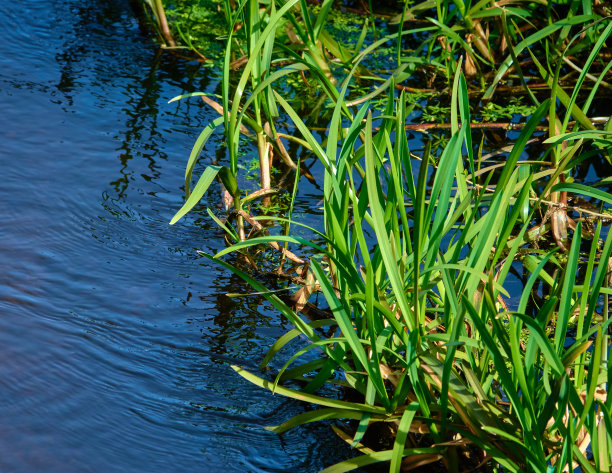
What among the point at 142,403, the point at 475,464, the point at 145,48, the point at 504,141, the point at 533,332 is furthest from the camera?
the point at 145,48

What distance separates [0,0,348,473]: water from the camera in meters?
1.65

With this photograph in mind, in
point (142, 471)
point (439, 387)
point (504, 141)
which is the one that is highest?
point (504, 141)

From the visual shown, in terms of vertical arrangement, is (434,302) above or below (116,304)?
above

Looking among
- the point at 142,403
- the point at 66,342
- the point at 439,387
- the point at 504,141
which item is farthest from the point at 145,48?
the point at 439,387

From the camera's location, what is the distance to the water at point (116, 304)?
1651 millimetres

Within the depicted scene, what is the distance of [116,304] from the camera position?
209 cm

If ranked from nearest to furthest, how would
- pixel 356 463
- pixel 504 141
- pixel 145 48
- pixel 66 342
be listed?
pixel 356 463
pixel 66 342
pixel 504 141
pixel 145 48

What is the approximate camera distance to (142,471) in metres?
1.57

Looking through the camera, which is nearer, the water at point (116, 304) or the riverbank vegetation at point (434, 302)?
the riverbank vegetation at point (434, 302)

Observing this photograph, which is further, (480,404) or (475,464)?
(475,464)

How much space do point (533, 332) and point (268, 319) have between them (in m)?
1.01

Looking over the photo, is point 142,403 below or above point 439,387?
below

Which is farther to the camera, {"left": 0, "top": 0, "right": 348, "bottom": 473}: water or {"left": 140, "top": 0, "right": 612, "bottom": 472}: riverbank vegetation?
{"left": 0, "top": 0, "right": 348, "bottom": 473}: water

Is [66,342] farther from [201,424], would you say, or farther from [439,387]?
[439,387]
